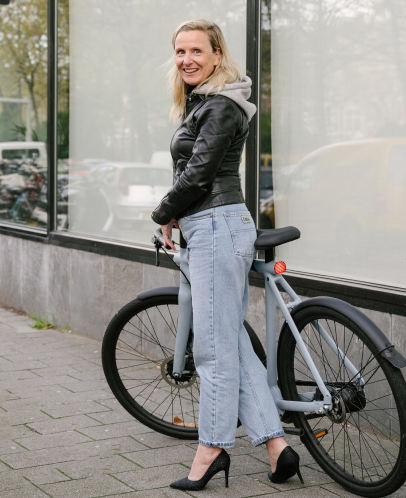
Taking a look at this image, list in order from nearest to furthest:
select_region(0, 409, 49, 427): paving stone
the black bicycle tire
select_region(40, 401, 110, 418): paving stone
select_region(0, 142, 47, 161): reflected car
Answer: the black bicycle tire < select_region(0, 409, 49, 427): paving stone < select_region(40, 401, 110, 418): paving stone < select_region(0, 142, 47, 161): reflected car

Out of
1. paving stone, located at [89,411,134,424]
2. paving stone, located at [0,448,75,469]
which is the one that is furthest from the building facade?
paving stone, located at [0,448,75,469]

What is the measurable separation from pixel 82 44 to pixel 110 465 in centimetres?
450

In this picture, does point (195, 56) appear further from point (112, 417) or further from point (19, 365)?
point (19, 365)

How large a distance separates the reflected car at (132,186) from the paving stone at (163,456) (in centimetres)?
274

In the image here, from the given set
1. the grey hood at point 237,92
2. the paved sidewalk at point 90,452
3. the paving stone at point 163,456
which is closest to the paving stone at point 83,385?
the paved sidewalk at point 90,452

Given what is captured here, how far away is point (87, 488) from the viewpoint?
136 inches

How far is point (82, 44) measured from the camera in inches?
280

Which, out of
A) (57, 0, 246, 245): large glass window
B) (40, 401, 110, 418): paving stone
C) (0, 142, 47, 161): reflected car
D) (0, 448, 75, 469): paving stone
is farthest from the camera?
(0, 142, 47, 161): reflected car

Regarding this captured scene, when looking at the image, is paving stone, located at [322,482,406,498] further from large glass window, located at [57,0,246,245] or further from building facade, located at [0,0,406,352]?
large glass window, located at [57,0,246,245]

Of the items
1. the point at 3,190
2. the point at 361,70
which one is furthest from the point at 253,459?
the point at 3,190

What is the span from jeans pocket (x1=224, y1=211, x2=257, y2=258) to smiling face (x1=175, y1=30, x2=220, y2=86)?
2.02 feet

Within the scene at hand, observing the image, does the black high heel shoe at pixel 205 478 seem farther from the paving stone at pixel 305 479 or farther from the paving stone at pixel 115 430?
the paving stone at pixel 115 430

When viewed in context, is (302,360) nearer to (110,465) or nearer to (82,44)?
(110,465)

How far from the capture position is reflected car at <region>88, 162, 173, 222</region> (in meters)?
6.38
